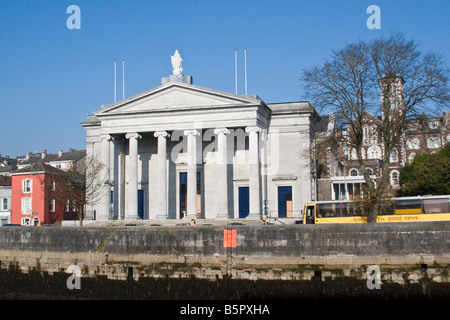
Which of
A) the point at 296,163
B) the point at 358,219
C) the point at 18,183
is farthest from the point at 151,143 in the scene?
the point at 358,219

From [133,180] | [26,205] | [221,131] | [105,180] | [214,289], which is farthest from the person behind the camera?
[26,205]

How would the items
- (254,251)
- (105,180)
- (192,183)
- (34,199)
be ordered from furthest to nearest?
(34,199), (105,180), (192,183), (254,251)

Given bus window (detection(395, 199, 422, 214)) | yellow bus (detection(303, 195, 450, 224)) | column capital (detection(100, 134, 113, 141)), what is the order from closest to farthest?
1. yellow bus (detection(303, 195, 450, 224))
2. bus window (detection(395, 199, 422, 214))
3. column capital (detection(100, 134, 113, 141))

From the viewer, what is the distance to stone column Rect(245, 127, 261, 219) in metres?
48.3

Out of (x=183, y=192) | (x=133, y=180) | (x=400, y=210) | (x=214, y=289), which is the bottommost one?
(x=214, y=289)

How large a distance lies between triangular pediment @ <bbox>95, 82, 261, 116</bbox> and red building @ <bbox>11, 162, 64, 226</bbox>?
1452 centimetres

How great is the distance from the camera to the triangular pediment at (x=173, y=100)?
49688 mm

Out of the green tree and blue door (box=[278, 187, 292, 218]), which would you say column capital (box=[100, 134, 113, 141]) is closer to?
blue door (box=[278, 187, 292, 218])

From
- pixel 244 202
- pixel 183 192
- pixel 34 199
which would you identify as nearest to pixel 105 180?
pixel 183 192

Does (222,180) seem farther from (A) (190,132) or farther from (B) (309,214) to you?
(B) (309,214)

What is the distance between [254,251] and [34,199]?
147ft

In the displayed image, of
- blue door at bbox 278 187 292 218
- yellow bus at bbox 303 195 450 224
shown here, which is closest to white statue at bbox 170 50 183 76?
blue door at bbox 278 187 292 218

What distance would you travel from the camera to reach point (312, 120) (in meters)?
54.1

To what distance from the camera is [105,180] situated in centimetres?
5238
